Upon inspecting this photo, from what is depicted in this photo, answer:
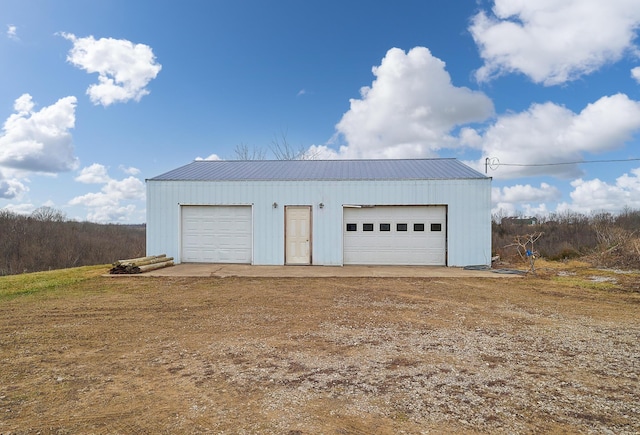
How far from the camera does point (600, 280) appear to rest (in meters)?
10.7

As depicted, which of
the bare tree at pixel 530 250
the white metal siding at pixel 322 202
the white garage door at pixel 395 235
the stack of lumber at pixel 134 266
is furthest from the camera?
the white garage door at pixel 395 235

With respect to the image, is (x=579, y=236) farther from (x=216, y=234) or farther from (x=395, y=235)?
(x=216, y=234)

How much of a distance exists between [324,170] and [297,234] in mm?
3263

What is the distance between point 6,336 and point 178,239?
27.4ft

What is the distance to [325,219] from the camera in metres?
13.4

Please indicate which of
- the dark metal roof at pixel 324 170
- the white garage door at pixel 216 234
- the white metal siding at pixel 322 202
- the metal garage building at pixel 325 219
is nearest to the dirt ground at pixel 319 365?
the white metal siding at pixel 322 202

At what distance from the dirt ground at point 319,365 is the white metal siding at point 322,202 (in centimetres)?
499

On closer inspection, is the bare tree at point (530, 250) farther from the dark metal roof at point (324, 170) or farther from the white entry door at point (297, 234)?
the white entry door at point (297, 234)

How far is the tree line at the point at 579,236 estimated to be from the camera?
14406mm

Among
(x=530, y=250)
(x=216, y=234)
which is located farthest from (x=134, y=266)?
(x=530, y=250)

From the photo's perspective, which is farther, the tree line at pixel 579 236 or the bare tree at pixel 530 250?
the tree line at pixel 579 236

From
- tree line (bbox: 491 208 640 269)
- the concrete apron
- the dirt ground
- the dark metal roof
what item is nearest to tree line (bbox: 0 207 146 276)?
the dark metal roof

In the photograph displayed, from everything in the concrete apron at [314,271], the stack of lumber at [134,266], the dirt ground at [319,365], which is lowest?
the dirt ground at [319,365]

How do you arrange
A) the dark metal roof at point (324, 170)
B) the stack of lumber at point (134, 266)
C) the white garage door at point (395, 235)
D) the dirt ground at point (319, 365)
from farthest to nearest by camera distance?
1. the dark metal roof at point (324, 170)
2. the white garage door at point (395, 235)
3. the stack of lumber at point (134, 266)
4. the dirt ground at point (319, 365)
